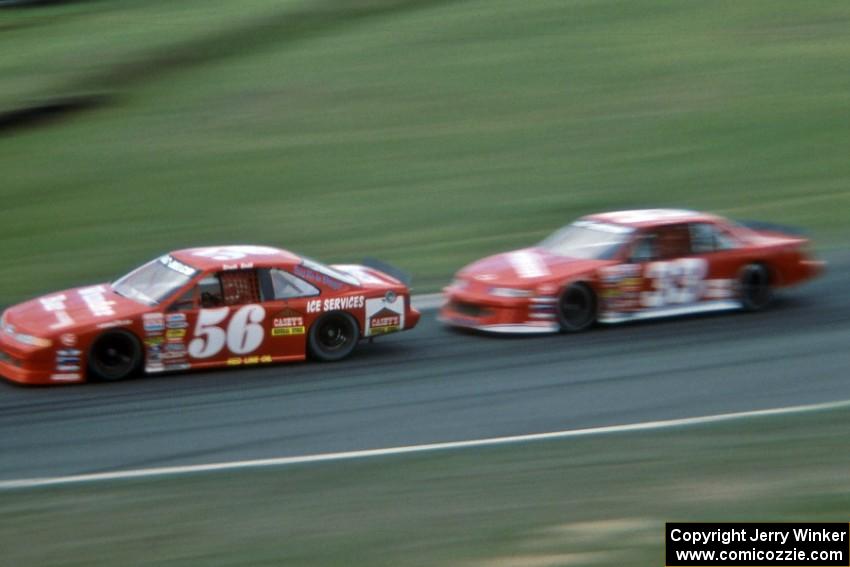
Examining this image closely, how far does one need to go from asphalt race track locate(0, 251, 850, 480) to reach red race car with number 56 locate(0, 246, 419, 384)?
19 cm

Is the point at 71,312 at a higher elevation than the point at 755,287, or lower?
higher

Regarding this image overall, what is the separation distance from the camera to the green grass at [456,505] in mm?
5891

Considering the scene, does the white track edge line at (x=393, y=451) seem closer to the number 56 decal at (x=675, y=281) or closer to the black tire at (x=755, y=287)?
the number 56 decal at (x=675, y=281)

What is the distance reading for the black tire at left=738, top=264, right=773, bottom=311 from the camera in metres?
13.4

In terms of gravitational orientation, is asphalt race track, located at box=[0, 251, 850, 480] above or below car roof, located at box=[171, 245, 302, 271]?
below

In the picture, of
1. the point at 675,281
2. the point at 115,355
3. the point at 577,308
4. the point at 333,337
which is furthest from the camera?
the point at 675,281

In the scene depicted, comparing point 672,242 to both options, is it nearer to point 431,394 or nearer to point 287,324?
point 431,394

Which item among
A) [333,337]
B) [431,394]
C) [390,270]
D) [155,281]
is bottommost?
[431,394]

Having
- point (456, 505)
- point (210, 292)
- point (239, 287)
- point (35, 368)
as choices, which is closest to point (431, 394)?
point (239, 287)

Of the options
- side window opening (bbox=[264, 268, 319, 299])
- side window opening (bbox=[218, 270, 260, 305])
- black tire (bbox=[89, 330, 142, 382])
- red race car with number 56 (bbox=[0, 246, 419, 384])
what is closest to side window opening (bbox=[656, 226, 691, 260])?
red race car with number 56 (bbox=[0, 246, 419, 384])

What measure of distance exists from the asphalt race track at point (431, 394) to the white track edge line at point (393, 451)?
177 millimetres

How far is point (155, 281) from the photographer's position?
1153cm

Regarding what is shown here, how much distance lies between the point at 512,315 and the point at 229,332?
2.87m

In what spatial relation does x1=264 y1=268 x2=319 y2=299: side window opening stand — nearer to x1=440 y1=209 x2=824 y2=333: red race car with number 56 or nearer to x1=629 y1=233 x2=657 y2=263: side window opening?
x1=440 y1=209 x2=824 y2=333: red race car with number 56
